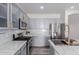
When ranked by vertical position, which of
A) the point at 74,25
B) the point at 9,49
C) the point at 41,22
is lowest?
the point at 9,49

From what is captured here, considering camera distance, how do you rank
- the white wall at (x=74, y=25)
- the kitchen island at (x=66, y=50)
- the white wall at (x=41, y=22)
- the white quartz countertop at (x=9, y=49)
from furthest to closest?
1. the white wall at (x=41, y=22)
2. the white wall at (x=74, y=25)
3. the white quartz countertop at (x=9, y=49)
4. the kitchen island at (x=66, y=50)

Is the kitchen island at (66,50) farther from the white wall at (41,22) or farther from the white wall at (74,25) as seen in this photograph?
the white wall at (41,22)

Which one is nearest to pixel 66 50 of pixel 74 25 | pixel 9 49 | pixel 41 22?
pixel 9 49

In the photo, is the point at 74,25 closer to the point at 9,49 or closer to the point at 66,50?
the point at 66,50

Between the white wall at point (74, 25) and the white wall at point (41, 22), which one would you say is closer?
the white wall at point (74, 25)

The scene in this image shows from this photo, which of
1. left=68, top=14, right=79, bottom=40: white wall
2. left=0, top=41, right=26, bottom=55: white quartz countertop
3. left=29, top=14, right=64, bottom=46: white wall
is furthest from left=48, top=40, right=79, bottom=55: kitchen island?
left=29, top=14, right=64, bottom=46: white wall

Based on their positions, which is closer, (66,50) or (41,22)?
(66,50)

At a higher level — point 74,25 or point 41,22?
point 41,22

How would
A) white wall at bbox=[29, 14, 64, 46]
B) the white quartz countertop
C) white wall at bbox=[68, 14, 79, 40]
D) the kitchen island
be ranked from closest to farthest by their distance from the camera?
1. the kitchen island
2. the white quartz countertop
3. white wall at bbox=[68, 14, 79, 40]
4. white wall at bbox=[29, 14, 64, 46]

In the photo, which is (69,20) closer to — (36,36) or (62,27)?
(62,27)

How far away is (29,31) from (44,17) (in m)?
1.33

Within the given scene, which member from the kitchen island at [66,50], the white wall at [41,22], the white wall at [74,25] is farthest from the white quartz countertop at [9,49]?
the white wall at [41,22]

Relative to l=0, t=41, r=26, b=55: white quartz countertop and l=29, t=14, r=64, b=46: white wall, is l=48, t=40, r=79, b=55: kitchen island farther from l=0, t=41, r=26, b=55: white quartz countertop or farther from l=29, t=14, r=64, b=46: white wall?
l=29, t=14, r=64, b=46: white wall

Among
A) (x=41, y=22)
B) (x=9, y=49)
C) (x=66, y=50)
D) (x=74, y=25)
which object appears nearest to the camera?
(x=66, y=50)
